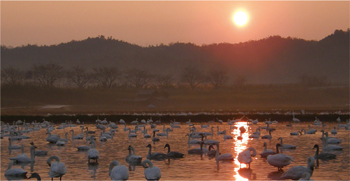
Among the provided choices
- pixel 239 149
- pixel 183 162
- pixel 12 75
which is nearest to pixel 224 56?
pixel 12 75

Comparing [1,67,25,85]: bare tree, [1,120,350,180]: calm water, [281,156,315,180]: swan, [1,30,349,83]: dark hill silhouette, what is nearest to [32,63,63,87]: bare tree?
[1,67,25,85]: bare tree

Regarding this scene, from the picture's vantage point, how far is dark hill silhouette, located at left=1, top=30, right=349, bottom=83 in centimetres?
14062

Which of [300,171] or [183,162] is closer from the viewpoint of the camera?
[300,171]

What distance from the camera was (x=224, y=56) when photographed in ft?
503

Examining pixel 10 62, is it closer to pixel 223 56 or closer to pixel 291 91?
pixel 223 56

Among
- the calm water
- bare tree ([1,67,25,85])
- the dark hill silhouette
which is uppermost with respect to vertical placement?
the dark hill silhouette

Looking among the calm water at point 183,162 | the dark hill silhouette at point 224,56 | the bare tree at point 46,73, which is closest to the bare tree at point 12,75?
the bare tree at point 46,73

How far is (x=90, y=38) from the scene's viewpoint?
566 feet

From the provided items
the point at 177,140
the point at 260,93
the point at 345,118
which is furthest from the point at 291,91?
the point at 177,140

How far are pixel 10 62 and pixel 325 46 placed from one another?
101615 mm

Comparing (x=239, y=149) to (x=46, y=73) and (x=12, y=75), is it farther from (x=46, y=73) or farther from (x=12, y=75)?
(x=12, y=75)

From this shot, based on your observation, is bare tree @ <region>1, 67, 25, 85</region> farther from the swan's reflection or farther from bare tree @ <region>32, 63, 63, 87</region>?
the swan's reflection

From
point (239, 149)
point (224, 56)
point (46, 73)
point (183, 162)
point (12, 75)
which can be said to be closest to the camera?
point (183, 162)

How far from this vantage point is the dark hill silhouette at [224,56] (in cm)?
14062
